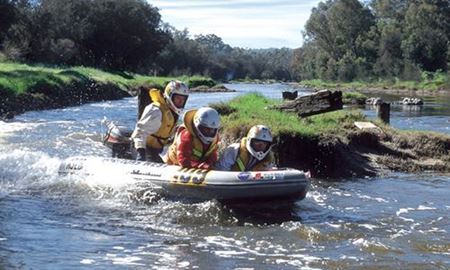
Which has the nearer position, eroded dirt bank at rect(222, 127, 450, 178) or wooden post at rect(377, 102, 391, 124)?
eroded dirt bank at rect(222, 127, 450, 178)

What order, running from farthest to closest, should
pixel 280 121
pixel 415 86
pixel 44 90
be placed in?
pixel 415 86
pixel 44 90
pixel 280 121

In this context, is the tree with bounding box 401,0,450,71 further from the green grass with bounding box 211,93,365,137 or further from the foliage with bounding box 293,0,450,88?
the green grass with bounding box 211,93,365,137

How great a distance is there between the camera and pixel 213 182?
9.48 meters

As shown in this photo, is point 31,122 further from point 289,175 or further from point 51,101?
point 289,175

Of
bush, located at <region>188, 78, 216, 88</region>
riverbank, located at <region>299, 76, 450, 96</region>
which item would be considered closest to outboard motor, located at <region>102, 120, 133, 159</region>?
bush, located at <region>188, 78, 216, 88</region>

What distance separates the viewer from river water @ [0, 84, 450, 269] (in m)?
7.34

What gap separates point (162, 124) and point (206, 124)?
1.42m

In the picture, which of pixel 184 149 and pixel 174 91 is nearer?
pixel 184 149

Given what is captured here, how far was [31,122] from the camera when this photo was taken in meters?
22.0

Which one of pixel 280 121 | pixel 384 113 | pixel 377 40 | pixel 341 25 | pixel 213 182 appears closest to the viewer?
pixel 213 182

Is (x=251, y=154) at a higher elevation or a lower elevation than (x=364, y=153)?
higher

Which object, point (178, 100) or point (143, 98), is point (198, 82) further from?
point (178, 100)

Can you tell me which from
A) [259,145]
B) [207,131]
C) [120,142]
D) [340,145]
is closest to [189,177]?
Answer: [207,131]

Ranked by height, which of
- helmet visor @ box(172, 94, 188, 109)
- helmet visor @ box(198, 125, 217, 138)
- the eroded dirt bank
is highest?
helmet visor @ box(172, 94, 188, 109)
